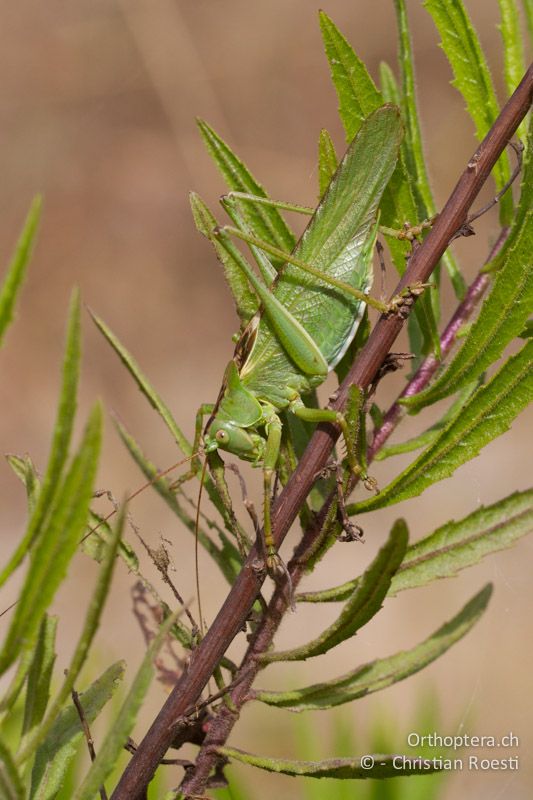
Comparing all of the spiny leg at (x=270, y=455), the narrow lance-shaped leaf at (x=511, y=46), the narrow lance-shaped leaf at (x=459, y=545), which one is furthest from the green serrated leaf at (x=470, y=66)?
the spiny leg at (x=270, y=455)

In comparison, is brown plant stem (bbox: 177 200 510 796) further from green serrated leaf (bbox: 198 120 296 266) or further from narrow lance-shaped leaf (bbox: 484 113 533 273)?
green serrated leaf (bbox: 198 120 296 266)

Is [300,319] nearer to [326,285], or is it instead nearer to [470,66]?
[326,285]

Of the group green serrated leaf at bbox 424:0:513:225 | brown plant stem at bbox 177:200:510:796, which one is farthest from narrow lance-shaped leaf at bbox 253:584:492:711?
green serrated leaf at bbox 424:0:513:225

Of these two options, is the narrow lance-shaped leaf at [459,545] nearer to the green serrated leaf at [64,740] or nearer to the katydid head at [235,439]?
the green serrated leaf at [64,740]

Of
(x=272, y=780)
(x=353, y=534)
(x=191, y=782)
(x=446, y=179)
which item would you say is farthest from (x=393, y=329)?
(x=446, y=179)

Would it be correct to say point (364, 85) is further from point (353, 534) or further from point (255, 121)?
point (255, 121)

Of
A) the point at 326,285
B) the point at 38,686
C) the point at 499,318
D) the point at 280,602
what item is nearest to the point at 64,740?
the point at 38,686

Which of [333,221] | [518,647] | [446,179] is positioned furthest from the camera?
[446,179]
